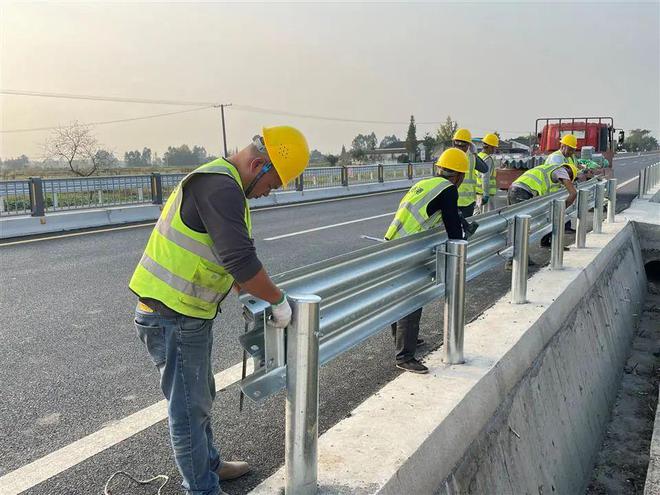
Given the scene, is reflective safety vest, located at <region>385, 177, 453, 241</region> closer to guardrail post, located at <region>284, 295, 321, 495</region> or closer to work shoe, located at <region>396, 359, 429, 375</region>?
work shoe, located at <region>396, 359, 429, 375</region>

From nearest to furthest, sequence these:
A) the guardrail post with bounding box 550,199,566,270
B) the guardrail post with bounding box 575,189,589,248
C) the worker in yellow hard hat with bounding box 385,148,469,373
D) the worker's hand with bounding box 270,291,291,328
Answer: the worker's hand with bounding box 270,291,291,328, the worker in yellow hard hat with bounding box 385,148,469,373, the guardrail post with bounding box 550,199,566,270, the guardrail post with bounding box 575,189,589,248

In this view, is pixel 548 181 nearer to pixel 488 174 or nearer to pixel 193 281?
pixel 488 174

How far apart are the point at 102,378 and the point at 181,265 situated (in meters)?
2.24

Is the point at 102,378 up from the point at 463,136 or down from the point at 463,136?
→ down

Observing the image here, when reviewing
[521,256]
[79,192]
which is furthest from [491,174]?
[79,192]

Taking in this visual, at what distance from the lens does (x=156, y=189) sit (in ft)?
47.7

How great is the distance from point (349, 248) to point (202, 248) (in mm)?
7277

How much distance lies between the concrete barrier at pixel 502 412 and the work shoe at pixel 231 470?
47 cm

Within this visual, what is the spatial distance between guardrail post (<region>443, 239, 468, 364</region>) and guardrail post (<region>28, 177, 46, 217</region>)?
424 inches

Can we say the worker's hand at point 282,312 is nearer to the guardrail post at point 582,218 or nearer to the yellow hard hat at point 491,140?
the guardrail post at point 582,218

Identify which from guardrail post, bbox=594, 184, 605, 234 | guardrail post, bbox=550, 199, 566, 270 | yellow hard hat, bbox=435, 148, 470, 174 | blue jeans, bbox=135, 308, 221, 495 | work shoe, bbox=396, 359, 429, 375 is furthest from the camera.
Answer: guardrail post, bbox=594, 184, 605, 234

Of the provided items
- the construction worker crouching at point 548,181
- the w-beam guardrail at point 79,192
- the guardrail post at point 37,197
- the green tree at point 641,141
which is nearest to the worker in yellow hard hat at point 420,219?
the construction worker crouching at point 548,181

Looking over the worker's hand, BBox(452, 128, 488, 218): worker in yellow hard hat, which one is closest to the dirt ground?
BBox(452, 128, 488, 218): worker in yellow hard hat

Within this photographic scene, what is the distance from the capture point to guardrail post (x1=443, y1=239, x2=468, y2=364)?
355 centimetres
